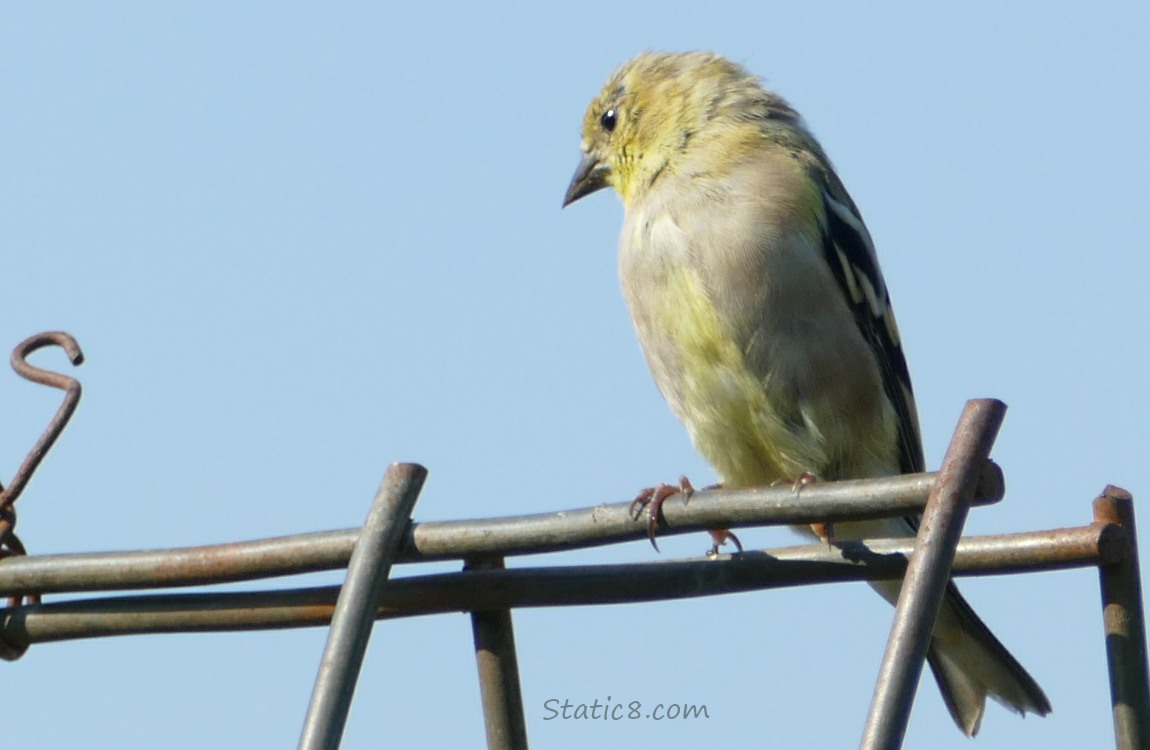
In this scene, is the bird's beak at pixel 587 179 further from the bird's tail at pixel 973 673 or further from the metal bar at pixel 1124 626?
the metal bar at pixel 1124 626

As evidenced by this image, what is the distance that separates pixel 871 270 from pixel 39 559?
3.65 metres

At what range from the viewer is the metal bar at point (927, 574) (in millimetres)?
1798

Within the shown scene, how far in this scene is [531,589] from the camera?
2.41 metres

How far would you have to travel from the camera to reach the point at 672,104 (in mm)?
6027

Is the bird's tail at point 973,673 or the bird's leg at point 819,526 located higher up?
the bird's leg at point 819,526

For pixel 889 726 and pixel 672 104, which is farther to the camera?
pixel 672 104

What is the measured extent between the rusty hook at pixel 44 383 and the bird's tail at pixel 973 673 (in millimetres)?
2398

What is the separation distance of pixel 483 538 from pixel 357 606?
0.72 feet

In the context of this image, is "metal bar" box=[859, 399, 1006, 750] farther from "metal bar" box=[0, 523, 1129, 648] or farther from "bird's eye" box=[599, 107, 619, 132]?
"bird's eye" box=[599, 107, 619, 132]

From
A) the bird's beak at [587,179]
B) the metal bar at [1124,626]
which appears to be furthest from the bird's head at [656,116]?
the metal bar at [1124,626]

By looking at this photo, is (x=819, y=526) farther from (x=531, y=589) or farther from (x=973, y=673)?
(x=531, y=589)

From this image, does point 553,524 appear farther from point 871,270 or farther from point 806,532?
point 871,270

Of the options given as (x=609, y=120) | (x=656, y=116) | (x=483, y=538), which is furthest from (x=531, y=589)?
(x=609, y=120)

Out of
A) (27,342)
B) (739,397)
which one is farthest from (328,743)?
(739,397)
